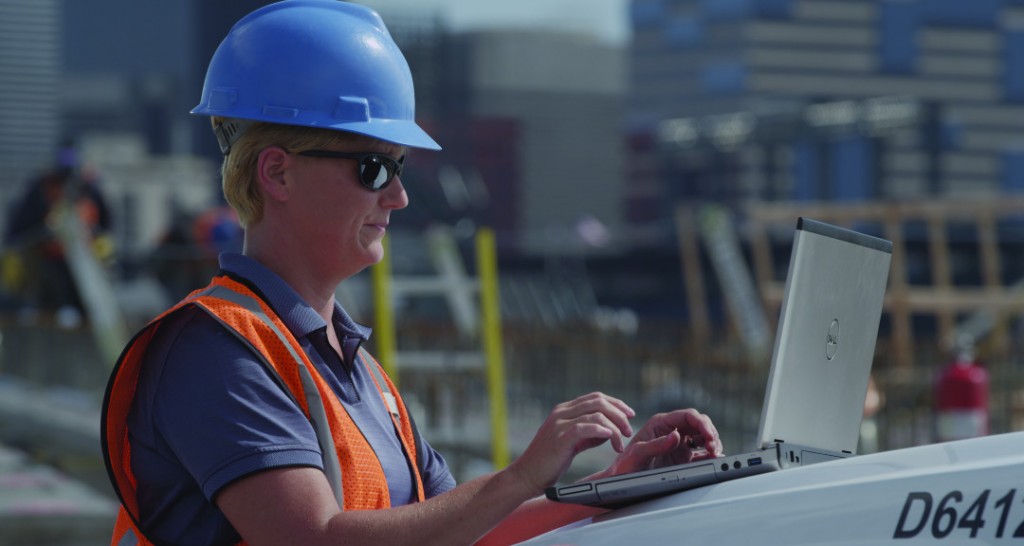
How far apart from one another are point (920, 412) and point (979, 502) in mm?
10271

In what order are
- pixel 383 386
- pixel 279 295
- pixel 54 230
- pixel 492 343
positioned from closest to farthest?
pixel 279 295 < pixel 383 386 < pixel 492 343 < pixel 54 230

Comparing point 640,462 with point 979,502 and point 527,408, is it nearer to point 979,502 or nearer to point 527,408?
point 979,502

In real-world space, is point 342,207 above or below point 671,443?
above

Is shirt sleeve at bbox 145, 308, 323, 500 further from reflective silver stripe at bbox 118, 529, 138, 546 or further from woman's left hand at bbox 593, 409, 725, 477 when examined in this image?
woman's left hand at bbox 593, 409, 725, 477

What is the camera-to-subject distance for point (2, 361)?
15.8 meters

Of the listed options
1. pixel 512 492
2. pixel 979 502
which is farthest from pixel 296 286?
pixel 979 502

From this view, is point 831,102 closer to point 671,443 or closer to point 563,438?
point 671,443

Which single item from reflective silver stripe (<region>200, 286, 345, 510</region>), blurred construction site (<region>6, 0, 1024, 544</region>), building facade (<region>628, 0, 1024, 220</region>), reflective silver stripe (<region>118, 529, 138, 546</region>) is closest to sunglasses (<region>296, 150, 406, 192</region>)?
reflective silver stripe (<region>200, 286, 345, 510</region>)

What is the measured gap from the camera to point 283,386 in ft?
6.48

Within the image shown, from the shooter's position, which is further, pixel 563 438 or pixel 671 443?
pixel 671 443

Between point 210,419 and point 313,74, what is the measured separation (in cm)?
47

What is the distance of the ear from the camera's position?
2.12 metres

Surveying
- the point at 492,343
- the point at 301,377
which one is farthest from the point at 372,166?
the point at 492,343

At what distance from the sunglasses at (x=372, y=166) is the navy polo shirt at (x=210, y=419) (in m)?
0.17
